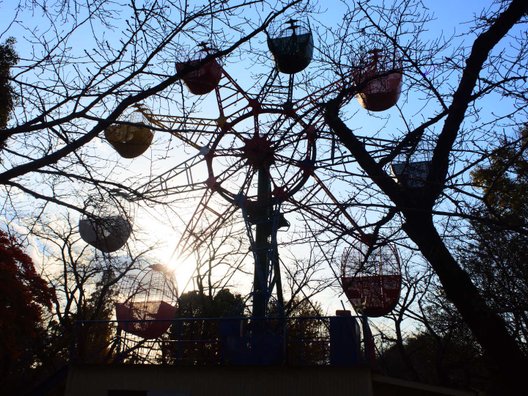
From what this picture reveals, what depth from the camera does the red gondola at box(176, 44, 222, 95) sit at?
5.69 metres

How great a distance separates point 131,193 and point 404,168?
3412 mm

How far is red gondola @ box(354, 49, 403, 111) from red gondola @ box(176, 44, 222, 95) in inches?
87.6

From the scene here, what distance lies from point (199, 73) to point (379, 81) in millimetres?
3286

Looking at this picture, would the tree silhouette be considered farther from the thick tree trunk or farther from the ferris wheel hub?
the thick tree trunk

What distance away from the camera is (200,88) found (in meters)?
9.05

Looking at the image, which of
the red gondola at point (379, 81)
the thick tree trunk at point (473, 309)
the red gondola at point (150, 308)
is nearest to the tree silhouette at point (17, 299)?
the red gondola at point (150, 308)

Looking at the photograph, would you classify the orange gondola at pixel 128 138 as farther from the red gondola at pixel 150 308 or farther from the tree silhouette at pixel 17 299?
the tree silhouette at pixel 17 299

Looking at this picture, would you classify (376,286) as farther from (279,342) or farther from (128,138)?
(128,138)

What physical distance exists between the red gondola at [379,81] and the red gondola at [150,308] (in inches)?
225

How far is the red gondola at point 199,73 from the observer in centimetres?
569


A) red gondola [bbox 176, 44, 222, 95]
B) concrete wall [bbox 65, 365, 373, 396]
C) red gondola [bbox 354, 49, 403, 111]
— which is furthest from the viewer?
concrete wall [bbox 65, 365, 373, 396]

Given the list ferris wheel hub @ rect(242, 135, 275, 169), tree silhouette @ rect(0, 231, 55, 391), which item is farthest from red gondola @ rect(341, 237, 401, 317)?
tree silhouette @ rect(0, 231, 55, 391)

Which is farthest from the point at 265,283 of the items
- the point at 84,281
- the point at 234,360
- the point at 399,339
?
the point at 84,281

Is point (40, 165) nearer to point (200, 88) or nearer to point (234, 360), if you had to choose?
point (200, 88)
